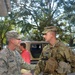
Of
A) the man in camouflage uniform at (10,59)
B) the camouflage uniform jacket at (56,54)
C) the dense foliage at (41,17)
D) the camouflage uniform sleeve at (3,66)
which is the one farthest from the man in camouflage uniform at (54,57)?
the dense foliage at (41,17)

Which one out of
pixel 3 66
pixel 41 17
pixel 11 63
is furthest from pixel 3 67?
pixel 41 17

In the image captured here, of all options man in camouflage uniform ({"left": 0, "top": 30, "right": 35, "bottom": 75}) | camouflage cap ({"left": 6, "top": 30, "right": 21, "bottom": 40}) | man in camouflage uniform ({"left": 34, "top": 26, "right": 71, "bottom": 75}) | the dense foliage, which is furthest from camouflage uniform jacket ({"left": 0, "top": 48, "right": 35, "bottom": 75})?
the dense foliage

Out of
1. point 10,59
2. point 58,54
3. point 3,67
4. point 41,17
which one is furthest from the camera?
point 41,17

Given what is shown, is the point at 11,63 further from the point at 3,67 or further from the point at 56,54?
the point at 56,54

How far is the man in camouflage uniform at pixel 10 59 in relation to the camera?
3.30 metres

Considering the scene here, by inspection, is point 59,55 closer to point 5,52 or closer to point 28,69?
point 28,69

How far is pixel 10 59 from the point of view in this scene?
338cm

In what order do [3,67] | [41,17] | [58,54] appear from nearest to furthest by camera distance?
[3,67] < [58,54] < [41,17]

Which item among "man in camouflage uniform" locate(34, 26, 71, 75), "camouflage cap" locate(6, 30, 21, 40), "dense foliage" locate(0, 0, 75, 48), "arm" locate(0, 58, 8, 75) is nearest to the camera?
"arm" locate(0, 58, 8, 75)

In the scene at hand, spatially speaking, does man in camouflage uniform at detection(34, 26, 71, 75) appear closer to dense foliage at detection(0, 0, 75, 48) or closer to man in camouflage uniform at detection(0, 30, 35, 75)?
man in camouflage uniform at detection(0, 30, 35, 75)

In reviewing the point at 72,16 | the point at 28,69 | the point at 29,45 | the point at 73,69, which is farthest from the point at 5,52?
the point at 72,16

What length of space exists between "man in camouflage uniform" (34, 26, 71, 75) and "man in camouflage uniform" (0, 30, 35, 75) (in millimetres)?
466

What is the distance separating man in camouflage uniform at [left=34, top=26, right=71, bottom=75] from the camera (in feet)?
12.3

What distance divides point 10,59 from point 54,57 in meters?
0.75
